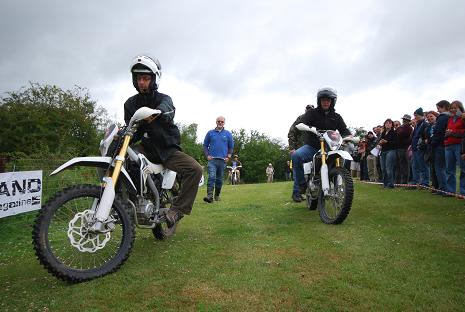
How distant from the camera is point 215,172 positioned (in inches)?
394

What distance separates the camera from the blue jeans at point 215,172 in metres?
9.92

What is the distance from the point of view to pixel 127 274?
3.46 metres

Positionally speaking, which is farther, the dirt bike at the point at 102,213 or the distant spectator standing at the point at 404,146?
the distant spectator standing at the point at 404,146

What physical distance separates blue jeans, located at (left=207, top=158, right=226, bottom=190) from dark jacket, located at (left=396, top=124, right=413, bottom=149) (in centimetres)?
526

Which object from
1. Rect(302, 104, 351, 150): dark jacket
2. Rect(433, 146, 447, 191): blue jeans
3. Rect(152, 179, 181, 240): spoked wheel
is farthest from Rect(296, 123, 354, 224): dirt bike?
Rect(433, 146, 447, 191): blue jeans

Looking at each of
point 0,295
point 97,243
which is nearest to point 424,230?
point 97,243

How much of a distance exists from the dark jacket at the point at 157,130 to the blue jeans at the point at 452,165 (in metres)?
6.24

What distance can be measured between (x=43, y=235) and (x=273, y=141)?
267 ft

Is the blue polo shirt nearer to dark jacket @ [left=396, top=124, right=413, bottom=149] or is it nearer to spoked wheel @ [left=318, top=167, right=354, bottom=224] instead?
spoked wheel @ [left=318, top=167, right=354, bottom=224]

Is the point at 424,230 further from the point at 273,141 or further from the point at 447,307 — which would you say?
the point at 273,141

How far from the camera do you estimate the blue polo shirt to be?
395 inches

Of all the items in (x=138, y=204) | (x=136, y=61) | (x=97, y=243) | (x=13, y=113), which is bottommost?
(x=97, y=243)

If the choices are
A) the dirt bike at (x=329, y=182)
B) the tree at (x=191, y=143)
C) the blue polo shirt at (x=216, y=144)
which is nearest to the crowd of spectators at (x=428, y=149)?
the dirt bike at (x=329, y=182)

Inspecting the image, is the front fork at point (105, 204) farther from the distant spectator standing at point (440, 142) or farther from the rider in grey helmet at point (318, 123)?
the distant spectator standing at point (440, 142)
